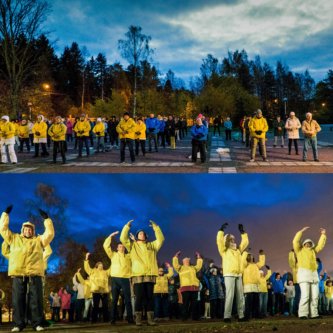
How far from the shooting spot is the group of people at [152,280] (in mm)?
8750

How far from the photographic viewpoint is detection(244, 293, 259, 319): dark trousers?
35.3 ft

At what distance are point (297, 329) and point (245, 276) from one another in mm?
3558

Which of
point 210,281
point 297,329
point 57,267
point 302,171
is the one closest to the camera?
point 297,329

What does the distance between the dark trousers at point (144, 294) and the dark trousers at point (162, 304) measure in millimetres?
4911

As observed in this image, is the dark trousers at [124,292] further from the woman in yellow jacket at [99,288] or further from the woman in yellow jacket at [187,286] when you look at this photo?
the woman in yellow jacket at [187,286]

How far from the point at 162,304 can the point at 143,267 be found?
5.67 m

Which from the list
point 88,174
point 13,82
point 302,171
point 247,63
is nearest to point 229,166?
point 302,171

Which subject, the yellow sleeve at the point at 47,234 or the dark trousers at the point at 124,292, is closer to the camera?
the yellow sleeve at the point at 47,234

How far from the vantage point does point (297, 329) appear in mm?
8352

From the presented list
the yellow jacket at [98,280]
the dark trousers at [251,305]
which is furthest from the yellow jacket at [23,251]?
the yellow jacket at [98,280]

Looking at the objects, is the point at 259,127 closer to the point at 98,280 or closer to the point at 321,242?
the point at 98,280

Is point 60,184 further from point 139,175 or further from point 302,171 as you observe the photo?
point 302,171

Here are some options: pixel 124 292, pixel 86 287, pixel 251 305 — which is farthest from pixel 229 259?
pixel 86 287

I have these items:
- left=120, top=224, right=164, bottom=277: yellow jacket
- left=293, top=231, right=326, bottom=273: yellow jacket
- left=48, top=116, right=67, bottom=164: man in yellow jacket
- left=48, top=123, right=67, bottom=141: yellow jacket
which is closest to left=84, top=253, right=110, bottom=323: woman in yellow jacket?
left=120, top=224, right=164, bottom=277: yellow jacket
